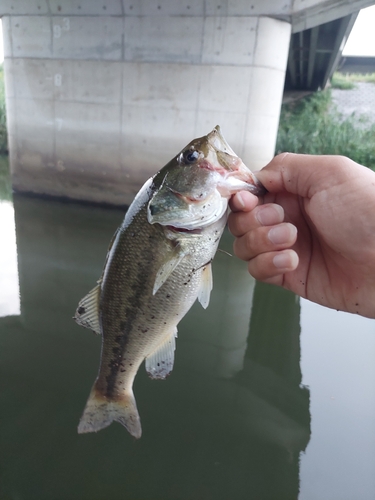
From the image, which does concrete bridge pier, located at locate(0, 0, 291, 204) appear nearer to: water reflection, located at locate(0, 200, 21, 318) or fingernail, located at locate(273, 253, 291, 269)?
water reflection, located at locate(0, 200, 21, 318)

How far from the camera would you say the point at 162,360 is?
7.46ft

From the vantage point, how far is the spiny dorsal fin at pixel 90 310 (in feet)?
7.13

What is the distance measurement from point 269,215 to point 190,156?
0.60 metres

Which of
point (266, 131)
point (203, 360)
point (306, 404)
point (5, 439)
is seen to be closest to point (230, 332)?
point (203, 360)

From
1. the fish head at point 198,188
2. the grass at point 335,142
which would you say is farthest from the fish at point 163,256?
the grass at point 335,142

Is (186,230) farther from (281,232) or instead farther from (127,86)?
(127,86)

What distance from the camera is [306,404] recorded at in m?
4.06

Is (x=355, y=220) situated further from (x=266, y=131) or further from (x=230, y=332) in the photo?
(x=266, y=131)

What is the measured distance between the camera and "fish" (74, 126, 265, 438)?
6.23 ft

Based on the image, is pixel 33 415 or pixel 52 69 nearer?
pixel 33 415

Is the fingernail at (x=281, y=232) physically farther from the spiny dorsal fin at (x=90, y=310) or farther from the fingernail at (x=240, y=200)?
the spiny dorsal fin at (x=90, y=310)

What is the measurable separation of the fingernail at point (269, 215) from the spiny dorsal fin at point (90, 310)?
990mm

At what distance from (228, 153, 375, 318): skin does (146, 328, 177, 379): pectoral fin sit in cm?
68

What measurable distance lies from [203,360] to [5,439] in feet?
7.21
